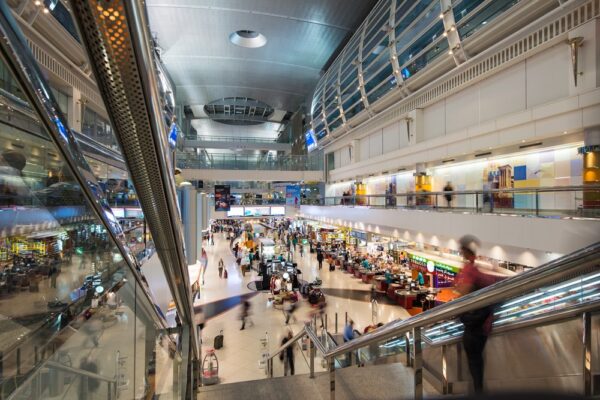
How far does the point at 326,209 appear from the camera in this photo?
18.4m

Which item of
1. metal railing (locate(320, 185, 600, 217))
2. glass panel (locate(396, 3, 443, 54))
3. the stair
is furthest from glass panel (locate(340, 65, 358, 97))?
the stair

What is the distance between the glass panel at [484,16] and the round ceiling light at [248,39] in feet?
52.3

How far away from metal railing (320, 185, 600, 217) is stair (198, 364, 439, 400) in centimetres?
456

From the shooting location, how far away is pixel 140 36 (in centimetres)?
107

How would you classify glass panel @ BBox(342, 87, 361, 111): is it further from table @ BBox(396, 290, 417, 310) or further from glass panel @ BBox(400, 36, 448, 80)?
table @ BBox(396, 290, 417, 310)

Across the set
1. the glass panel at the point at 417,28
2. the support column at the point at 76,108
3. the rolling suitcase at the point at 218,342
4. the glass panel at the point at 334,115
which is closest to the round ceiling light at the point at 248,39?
the glass panel at the point at 334,115

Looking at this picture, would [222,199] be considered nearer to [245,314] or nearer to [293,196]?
[293,196]

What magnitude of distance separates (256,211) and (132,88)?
23.0 metres

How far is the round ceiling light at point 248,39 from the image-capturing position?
23.1 m

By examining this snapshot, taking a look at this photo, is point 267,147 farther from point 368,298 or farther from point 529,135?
point 529,135

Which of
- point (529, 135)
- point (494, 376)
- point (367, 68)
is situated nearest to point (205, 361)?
point (494, 376)

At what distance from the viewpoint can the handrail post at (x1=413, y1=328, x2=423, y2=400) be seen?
2.44 m

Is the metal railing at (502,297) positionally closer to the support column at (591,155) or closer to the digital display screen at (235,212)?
the support column at (591,155)

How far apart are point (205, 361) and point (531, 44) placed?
1147 centimetres
